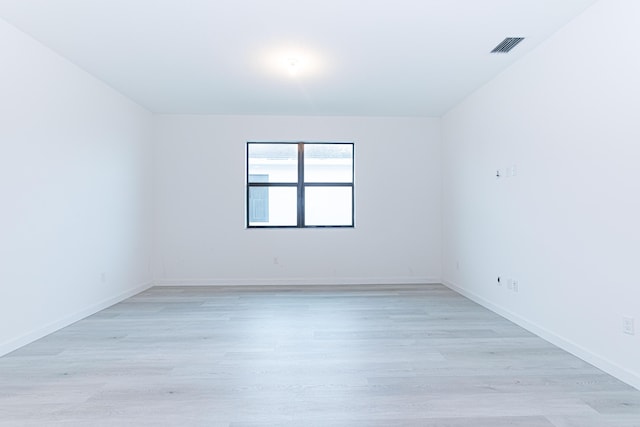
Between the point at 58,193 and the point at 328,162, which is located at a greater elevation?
the point at 328,162

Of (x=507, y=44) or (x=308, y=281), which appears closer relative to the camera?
(x=507, y=44)

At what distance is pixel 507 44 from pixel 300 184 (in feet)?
11.2

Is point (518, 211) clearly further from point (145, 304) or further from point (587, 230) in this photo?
point (145, 304)

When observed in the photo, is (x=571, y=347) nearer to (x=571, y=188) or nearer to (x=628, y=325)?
(x=628, y=325)

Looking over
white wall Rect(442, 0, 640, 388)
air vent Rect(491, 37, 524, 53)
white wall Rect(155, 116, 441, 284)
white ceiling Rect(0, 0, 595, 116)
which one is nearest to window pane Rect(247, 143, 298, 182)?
white wall Rect(155, 116, 441, 284)

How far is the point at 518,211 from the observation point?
3691 mm

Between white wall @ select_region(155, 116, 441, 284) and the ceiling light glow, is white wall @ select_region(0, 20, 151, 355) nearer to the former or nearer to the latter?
white wall @ select_region(155, 116, 441, 284)

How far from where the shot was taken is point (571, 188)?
2932mm

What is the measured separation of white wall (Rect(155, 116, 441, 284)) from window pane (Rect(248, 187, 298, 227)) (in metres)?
0.17

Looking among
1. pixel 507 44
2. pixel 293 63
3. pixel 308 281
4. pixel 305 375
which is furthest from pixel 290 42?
pixel 308 281

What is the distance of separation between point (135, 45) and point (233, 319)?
2764 mm

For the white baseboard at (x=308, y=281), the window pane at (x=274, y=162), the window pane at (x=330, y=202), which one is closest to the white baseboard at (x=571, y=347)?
the white baseboard at (x=308, y=281)

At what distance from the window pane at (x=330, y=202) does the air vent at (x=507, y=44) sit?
9.78 ft

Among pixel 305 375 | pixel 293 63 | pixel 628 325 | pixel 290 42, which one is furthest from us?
pixel 293 63
